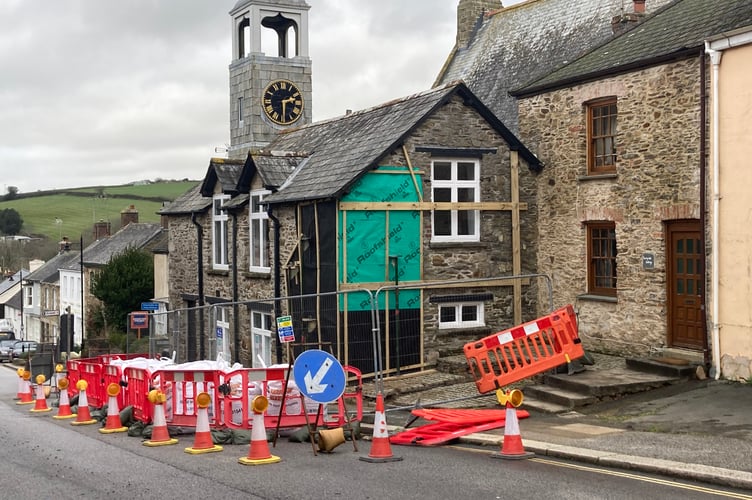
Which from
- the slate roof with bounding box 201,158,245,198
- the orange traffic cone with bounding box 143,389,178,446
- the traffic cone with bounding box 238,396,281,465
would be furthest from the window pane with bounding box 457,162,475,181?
the traffic cone with bounding box 238,396,281,465

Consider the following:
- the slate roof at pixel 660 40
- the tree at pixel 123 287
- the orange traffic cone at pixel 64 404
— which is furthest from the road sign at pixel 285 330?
the tree at pixel 123 287

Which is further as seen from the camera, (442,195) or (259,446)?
(442,195)

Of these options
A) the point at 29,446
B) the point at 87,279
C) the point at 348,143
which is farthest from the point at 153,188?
the point at 29,446

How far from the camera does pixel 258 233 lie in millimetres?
24188

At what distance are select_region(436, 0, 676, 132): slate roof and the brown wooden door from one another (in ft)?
28.8

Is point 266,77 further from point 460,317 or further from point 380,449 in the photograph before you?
point 380,449

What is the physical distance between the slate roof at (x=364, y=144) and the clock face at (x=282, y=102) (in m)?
8.93

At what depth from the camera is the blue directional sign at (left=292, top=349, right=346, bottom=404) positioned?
11.8 m

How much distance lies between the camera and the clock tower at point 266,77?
33.0 metres

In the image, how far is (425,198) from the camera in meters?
20.9

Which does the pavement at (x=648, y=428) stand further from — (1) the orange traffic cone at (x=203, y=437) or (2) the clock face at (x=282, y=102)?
(2) the clock face at (x=282, y=102)

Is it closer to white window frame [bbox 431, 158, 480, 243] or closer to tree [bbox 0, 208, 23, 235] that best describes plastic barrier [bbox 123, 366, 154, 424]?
white window frame [bbox 431, 158, 480, 243]

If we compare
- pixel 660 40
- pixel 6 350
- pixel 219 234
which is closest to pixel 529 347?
pixel 660 40

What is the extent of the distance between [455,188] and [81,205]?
111m
